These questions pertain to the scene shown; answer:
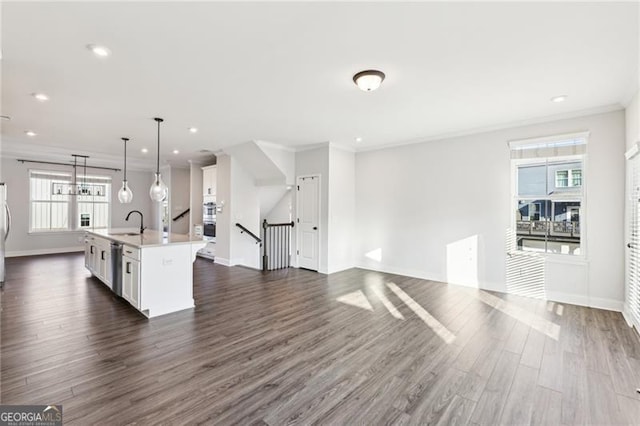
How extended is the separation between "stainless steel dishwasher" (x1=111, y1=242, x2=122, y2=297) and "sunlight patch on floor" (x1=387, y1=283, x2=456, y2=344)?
4183 millimetres

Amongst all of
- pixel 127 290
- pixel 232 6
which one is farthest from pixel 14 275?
pixel 232 6

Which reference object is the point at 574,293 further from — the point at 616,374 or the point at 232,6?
the point at 232,6

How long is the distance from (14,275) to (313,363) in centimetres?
667

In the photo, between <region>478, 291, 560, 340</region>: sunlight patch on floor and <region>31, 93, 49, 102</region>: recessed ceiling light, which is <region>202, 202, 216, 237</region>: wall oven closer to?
<region>31, 93, 49, 102</region>: recessed ceiling light

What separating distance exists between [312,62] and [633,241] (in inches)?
165

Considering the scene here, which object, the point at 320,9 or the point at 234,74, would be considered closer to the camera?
the point at 320,9

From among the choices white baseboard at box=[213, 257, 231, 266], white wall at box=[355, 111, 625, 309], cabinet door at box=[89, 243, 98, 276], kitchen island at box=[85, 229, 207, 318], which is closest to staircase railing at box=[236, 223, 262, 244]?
white baseboard at box=[213, 257, 231, 266]

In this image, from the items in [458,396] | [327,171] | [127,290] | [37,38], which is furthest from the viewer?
[327,171]

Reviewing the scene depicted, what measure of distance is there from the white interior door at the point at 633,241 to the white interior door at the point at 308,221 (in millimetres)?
4674

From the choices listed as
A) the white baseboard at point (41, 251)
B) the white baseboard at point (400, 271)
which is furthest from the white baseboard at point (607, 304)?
the white baseboard at point (41, 251)

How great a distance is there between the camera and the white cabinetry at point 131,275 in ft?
12.0

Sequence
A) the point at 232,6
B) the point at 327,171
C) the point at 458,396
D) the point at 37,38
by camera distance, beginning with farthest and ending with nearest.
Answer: the point at 327,171 → the point at 37,38 → the point at 458,396 → the point at 232,6

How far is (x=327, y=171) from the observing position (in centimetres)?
604

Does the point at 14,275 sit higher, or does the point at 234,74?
the point at 234,74
